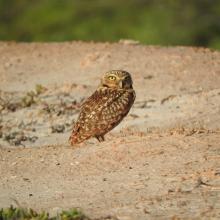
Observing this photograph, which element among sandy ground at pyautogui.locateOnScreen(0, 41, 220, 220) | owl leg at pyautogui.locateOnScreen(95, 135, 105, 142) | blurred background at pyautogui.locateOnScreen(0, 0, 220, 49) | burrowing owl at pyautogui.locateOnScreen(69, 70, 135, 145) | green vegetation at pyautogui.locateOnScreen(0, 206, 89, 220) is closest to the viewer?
green vegetation at pyautogui.locateOnScreen(0, 206, 89, 220)

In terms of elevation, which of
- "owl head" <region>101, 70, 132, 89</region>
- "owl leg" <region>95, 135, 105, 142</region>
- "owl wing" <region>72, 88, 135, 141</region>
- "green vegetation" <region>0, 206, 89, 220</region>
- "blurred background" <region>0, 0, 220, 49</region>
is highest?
"blurred background" <region>0, 0, 220, 49</region>

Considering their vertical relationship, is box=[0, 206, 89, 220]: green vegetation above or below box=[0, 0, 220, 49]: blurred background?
below

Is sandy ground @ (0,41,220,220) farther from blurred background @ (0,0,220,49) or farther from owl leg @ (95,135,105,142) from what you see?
blurred background @ (0,0,220,49)

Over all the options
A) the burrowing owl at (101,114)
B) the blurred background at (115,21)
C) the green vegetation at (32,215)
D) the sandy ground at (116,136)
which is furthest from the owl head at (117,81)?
the blurred background at (115,21)

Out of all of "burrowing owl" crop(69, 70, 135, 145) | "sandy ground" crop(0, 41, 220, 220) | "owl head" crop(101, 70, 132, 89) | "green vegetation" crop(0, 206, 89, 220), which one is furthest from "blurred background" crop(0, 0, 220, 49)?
"green vegetation" crop(0, 206, 89, 220)

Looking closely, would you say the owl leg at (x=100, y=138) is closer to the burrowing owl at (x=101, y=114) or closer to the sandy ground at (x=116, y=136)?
the burrowing owl at (x=101, y=114)

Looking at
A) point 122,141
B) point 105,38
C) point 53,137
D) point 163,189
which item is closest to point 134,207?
point 163,189

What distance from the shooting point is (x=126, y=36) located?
137 feet

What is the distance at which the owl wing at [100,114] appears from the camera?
13305 millimetres

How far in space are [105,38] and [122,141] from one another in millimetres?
28438

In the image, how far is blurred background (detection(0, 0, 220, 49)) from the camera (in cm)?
4144

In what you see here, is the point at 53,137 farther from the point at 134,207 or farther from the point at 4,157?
the point at 134,207

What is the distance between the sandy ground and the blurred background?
771 inches

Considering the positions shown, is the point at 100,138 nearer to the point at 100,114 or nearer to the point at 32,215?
the point at 100,114
